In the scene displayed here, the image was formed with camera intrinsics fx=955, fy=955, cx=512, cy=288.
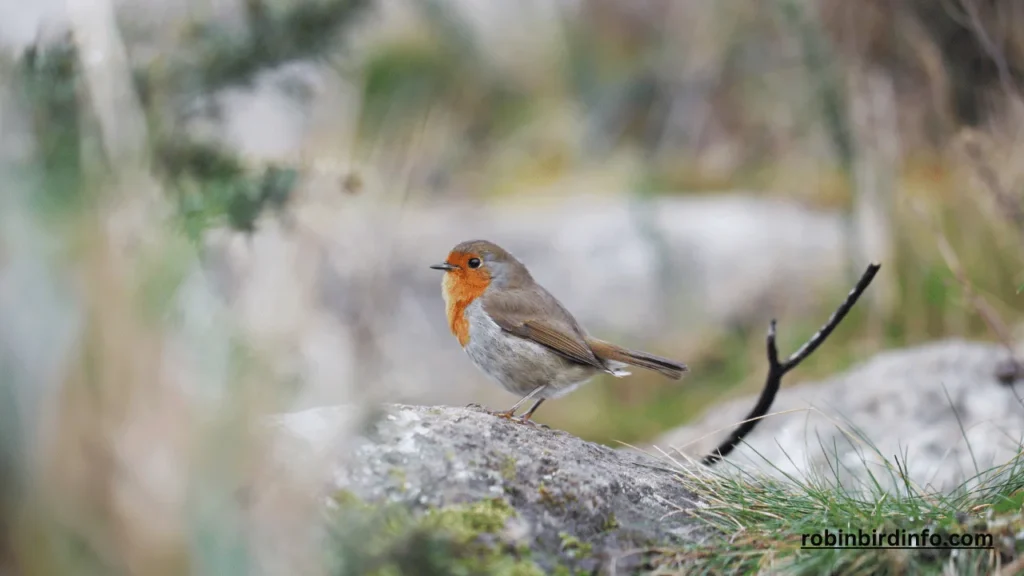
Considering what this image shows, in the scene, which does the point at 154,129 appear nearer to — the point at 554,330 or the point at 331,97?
the point at 331,97

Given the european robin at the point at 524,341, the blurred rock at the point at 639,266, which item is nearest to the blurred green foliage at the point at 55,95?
the european robin at the point at 524,341

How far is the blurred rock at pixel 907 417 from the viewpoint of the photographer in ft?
12.0

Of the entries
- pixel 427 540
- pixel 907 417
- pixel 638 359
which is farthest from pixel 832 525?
pixel 907 417

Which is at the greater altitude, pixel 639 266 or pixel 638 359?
pixel 638 359

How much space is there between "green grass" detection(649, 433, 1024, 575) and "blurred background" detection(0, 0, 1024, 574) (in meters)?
0.42

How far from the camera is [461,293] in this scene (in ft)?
10.6

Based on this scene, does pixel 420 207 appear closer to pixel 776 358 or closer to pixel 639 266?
pixel 776 358

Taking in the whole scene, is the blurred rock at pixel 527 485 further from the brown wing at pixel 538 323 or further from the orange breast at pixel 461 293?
the orange breast at pixel 461 293

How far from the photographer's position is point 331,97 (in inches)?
176

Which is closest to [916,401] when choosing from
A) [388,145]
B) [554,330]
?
[554,330]

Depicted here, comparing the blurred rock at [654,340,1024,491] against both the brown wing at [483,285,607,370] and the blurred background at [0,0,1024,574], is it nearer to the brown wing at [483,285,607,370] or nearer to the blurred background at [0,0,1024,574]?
the blurred background at [0,0,1024,574]

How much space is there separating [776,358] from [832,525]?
686mm

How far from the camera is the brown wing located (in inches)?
120

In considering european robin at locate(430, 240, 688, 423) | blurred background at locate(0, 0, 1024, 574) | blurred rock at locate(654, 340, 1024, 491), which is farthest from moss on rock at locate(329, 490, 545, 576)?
blurred rock at locate(654, 340, 1024, 491)
